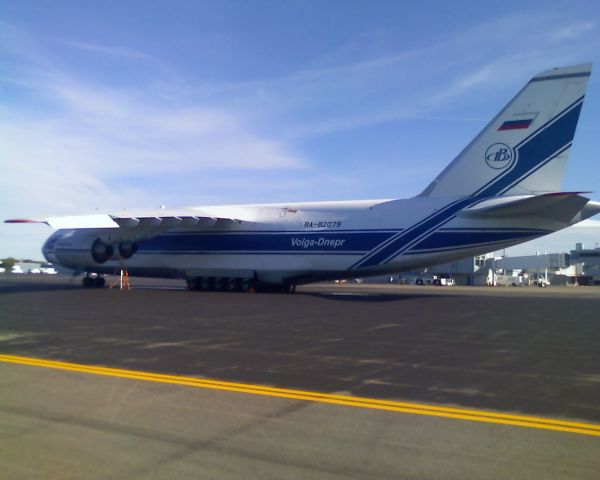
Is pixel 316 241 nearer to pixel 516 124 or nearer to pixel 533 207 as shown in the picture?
pixel 533 207

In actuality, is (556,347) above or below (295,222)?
below

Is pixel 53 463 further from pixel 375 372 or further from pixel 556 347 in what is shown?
pixel 556 347

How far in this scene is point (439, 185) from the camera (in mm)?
26922

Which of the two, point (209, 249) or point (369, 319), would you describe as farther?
point (209, 249)

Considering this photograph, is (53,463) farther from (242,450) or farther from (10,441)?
(242,450)

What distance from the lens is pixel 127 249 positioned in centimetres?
3347

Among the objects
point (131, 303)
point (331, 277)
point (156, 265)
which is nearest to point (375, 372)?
point (131, 303)

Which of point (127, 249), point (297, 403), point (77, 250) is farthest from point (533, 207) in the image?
point (77, 250)

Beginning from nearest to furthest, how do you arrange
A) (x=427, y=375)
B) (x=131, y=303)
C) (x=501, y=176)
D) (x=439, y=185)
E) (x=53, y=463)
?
(x=53, y=463), (x=427, y=375), (x=131, y=303), (x=501, y=176), (x=439, y=185)

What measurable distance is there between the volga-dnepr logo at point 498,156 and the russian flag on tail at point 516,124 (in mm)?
779

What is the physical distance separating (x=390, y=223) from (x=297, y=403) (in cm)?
2088

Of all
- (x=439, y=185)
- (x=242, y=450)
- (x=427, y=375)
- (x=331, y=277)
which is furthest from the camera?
(x=331, y=277)

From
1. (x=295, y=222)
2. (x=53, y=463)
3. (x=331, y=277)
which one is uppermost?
(x=295, y=222)

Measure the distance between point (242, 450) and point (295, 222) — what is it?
83.4 ft
